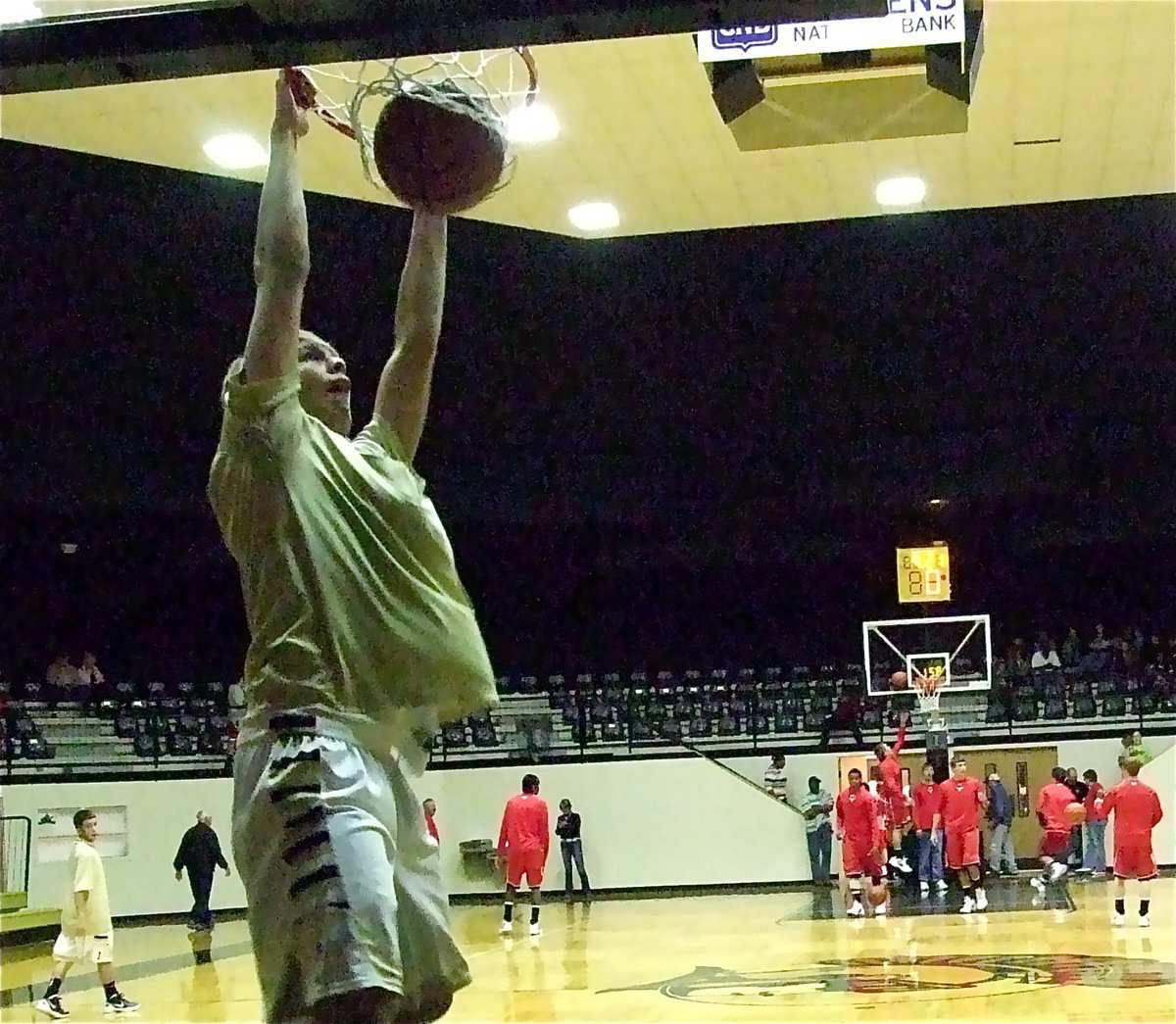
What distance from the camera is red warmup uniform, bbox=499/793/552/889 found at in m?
15.9

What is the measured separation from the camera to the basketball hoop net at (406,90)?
3.41 m

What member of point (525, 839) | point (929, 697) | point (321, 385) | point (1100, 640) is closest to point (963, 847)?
point (929, 697)

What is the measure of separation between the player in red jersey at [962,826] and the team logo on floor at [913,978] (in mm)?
5342

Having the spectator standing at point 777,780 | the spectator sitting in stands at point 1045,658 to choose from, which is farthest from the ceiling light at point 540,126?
the spectator sitting in stands at point 1045,658

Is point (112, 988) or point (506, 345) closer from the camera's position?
point (112, 988)

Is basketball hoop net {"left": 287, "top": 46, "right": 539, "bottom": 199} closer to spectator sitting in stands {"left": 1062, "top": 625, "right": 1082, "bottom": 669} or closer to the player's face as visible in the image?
the player's face

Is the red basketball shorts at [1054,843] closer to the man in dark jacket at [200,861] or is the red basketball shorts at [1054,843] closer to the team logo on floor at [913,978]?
the team logo on floor at [913,978]

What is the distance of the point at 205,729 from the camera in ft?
66.0

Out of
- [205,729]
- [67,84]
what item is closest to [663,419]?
[205,729]

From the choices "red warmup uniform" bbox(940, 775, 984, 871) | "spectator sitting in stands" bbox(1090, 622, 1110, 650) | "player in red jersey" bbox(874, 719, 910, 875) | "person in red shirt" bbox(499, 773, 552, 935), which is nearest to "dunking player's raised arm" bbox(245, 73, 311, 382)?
"person in red shirt" bbox(499, 773, 552, 935)

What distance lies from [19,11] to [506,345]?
35.3ft

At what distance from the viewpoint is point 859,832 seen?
648 inches

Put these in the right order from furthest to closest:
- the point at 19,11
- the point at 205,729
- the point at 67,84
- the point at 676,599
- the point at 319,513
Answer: the point at 676,599, the point at 205,729, the point at 19,11, the point at 67,84, the point at 319,513

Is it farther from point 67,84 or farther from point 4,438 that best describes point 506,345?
point 67,84
